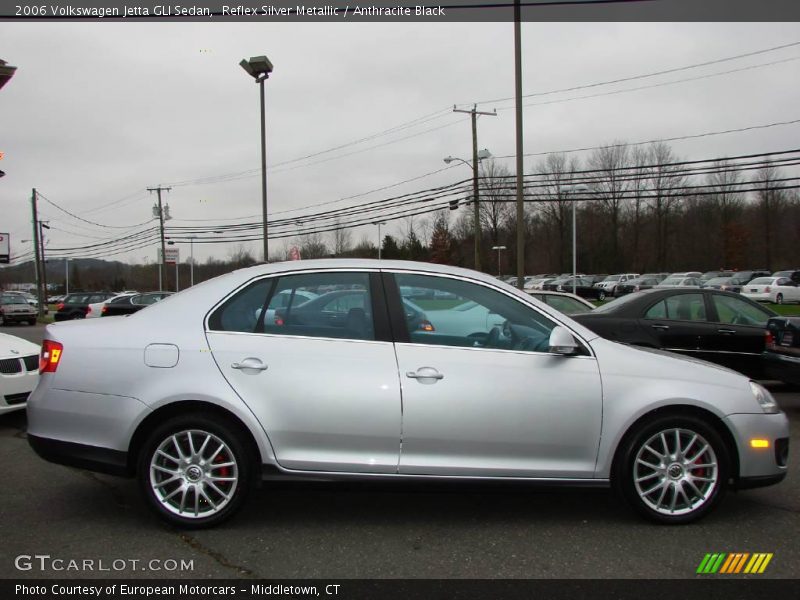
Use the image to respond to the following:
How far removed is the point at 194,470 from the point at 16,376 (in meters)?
3.98

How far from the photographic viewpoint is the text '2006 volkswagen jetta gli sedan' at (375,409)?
357 centimetres

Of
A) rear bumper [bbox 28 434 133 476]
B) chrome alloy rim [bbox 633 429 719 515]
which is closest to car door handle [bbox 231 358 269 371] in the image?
rear bumper [bbox 28 434 133 476]

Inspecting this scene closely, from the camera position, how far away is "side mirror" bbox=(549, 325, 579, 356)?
11.8ft

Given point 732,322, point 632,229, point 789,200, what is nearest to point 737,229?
point 789,200

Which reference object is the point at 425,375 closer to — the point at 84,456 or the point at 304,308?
the point at 304,308

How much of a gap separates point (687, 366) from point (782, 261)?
66.9 m

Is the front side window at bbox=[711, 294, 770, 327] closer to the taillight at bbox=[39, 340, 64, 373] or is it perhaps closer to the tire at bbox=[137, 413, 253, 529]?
the tire at bbox=[137, 413, 253, 529]

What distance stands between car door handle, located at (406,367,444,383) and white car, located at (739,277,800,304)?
3483 centimetres

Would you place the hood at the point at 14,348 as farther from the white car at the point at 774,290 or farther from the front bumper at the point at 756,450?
the white car at the point at 774,290

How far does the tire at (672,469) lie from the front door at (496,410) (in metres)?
0.27

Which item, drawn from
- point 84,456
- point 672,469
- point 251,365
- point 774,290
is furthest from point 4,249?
point 774,290

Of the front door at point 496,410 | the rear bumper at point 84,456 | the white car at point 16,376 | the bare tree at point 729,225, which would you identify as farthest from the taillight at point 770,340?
the bare tree at point 729,225

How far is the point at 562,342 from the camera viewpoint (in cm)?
361

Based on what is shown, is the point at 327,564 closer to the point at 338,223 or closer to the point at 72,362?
the point at 72,362
